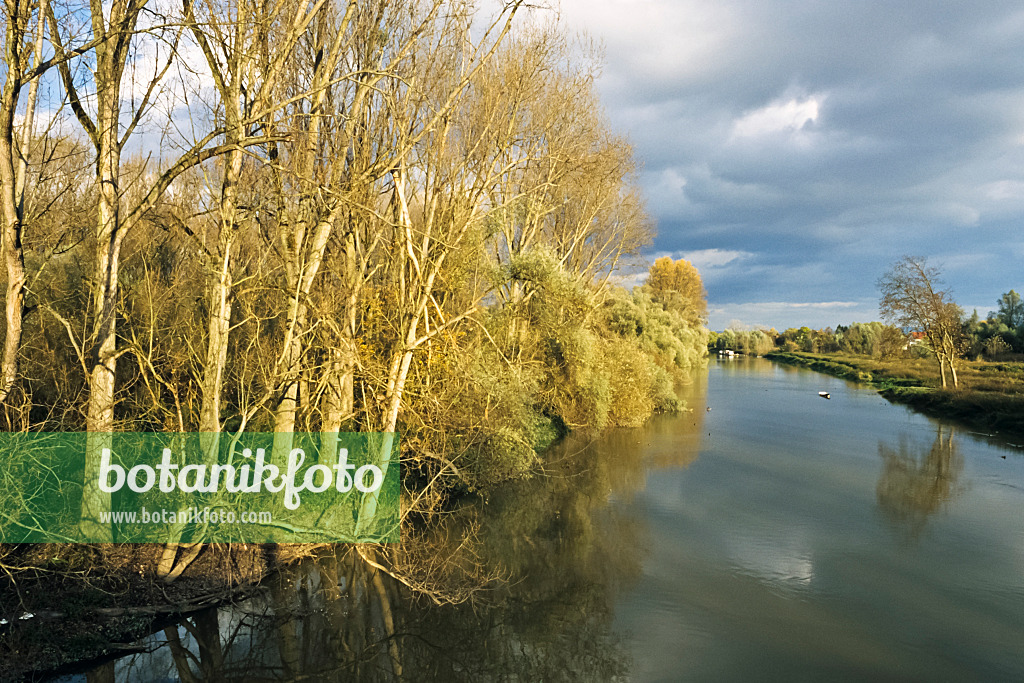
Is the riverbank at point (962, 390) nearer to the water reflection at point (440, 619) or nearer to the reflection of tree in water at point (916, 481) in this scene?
the reflection of tree in water at point (916, 481)

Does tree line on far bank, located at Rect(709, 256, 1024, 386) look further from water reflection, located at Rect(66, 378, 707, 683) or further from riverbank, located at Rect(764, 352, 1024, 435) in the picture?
water reflection, located at Rect(66, 378, 707, 683)

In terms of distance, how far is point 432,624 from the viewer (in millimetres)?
7121

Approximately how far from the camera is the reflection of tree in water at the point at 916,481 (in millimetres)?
11555

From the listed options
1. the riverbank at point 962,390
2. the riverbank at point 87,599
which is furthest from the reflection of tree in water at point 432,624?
the riverbank at point 962,390

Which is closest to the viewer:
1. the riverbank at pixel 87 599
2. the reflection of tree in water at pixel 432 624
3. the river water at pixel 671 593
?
the riverbank at pixel 87 599

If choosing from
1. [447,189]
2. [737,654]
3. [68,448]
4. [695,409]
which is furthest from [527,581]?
[695,409]

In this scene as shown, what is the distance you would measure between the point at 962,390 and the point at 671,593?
82.0 ft

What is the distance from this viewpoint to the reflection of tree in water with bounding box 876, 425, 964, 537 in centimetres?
1155

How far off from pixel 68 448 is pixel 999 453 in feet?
70.5

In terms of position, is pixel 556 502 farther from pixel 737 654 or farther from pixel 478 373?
pixel 737 654

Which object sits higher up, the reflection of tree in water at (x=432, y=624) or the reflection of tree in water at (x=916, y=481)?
Result: the reflection of tree in water at (x=916, y=481)

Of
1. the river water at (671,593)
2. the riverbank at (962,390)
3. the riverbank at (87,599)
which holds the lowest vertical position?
the river water at (671,593)

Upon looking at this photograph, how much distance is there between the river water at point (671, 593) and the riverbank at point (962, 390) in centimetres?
912

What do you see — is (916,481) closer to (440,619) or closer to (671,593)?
(671,593)
